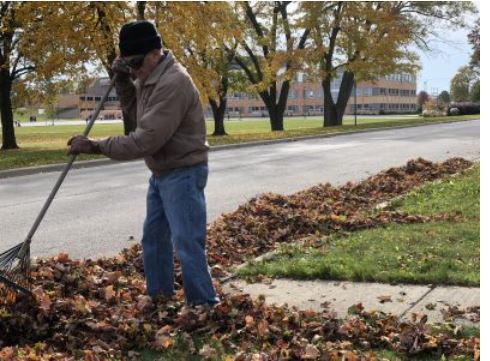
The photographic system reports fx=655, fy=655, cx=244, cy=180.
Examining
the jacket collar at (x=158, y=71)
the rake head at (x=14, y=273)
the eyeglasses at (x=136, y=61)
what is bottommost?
the rake head at (x=14, y=273)

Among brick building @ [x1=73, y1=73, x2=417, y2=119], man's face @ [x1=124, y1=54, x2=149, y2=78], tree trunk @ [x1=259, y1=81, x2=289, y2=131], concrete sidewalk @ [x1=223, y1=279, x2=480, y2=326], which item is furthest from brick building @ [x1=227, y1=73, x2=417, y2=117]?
man's face @ [x1=124, y1=54, x2=149, y2=78]

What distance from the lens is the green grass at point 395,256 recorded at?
17.2 feet

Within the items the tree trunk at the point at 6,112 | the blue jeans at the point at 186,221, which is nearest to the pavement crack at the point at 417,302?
the blue jeans at the point at 186,221

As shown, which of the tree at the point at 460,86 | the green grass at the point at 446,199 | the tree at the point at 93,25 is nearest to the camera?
the green grass at the point at 446,199

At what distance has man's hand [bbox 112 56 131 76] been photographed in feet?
14.3

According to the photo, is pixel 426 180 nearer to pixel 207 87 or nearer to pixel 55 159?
pixel 55 159

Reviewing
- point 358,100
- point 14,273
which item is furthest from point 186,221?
point 358,100

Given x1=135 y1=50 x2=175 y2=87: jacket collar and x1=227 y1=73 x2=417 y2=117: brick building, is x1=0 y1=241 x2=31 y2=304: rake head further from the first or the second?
x1=227 y1=73 x2=417 y2=117: brick building

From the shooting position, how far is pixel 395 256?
5793 mm

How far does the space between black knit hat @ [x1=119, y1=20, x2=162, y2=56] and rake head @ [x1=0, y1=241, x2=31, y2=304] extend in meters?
1.55

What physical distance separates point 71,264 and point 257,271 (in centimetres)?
158

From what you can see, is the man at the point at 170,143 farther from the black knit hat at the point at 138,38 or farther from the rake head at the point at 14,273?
the rake head at the point at 14,273

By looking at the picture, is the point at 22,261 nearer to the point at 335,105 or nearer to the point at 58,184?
the point at 58,184

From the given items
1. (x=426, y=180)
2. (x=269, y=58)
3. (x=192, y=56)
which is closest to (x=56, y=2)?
(x=192, y=56)
